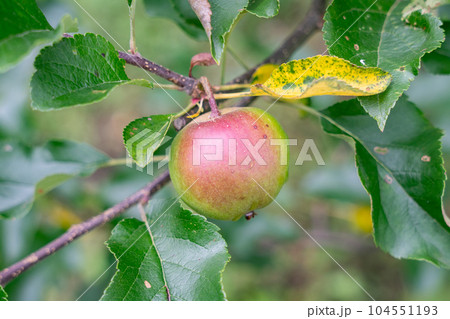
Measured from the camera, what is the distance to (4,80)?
4.97 ft

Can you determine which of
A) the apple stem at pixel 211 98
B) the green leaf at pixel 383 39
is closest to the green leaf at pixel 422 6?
the green leaf at pixel 383 39

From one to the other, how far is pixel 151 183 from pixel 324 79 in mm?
500

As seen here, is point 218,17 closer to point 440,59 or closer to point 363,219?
point 440,59

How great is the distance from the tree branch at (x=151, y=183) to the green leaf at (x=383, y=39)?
286mm

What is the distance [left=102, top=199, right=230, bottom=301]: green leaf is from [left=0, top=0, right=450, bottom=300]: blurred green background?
0.24 meters

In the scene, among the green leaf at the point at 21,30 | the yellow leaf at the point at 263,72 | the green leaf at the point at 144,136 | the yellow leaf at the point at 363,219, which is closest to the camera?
the green leaf at the point at 21,30

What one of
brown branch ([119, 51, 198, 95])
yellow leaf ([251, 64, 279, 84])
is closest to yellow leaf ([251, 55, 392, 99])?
brown branch ([119, 51, 198, 95])

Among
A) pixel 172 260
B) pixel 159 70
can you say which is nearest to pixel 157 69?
pixel 159 70

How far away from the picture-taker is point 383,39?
2.53ft

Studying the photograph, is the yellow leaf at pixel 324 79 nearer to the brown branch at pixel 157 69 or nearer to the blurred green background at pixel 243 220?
the brown branch at pixel 157 69

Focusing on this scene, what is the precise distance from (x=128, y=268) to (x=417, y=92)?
1.14 m

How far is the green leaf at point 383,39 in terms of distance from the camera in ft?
2.21

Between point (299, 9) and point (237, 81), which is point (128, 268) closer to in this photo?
point (237, 81)

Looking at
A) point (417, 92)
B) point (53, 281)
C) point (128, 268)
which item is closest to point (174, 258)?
point (128, 268)
